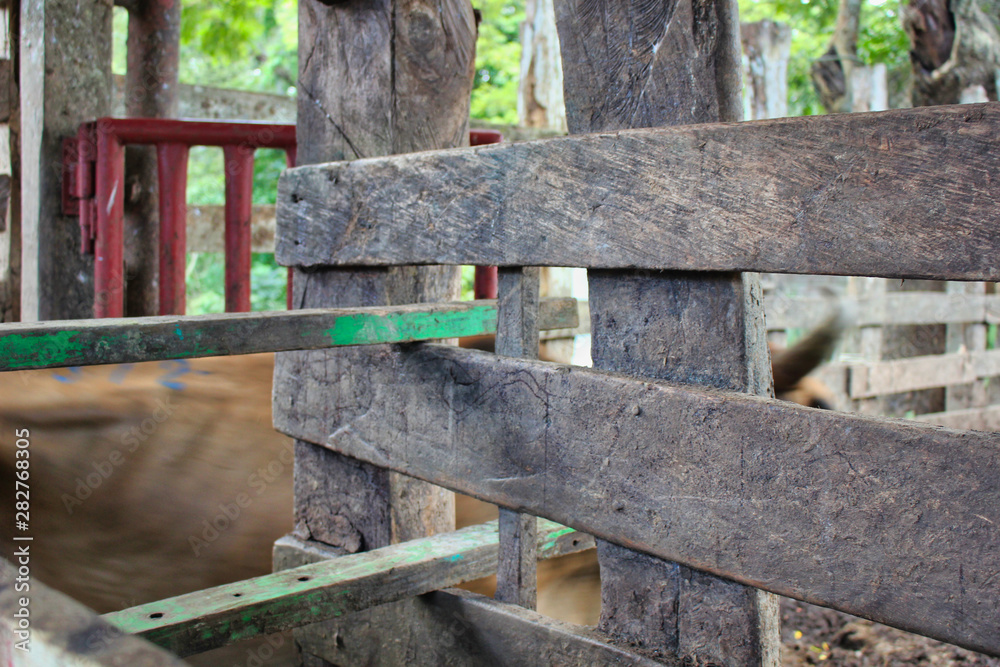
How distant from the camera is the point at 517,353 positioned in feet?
5.62

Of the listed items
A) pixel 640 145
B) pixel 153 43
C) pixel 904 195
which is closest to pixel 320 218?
pixel 640 145

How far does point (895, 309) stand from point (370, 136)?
5.39 meters

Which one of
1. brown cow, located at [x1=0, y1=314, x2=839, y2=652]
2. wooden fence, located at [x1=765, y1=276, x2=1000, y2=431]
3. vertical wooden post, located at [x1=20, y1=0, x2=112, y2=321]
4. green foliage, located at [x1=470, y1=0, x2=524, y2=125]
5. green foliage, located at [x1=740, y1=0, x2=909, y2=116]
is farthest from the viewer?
green foliage, located at [x1=470, y1=0, x2=524, y2=125]

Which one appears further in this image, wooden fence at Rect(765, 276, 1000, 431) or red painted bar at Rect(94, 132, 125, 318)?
wooden fence at Rect(765, 276, 1000, 431)

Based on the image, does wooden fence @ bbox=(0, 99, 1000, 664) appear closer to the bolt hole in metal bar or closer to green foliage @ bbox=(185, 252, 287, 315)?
the bolt hole in metal bar

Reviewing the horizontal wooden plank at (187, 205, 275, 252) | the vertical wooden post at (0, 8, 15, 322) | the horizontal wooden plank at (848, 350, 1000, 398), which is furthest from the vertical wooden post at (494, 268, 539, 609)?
the horizontal wooden plank at (848, 350, 1000, 398)

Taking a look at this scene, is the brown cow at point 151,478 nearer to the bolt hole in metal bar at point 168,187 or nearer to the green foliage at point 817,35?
the bolt hole in metal bar at point 168,187

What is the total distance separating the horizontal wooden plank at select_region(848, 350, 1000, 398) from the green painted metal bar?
15.4 ft

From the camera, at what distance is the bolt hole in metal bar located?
2955 millimetres

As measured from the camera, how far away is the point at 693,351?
4.78 feet

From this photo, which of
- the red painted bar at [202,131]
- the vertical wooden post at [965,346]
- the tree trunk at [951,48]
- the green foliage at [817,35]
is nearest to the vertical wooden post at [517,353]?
the red painted bar at [202,131]

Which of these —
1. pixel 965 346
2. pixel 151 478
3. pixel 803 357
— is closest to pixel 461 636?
pixel 151 478

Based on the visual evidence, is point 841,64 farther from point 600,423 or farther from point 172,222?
point 600,423

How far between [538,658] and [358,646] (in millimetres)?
632
